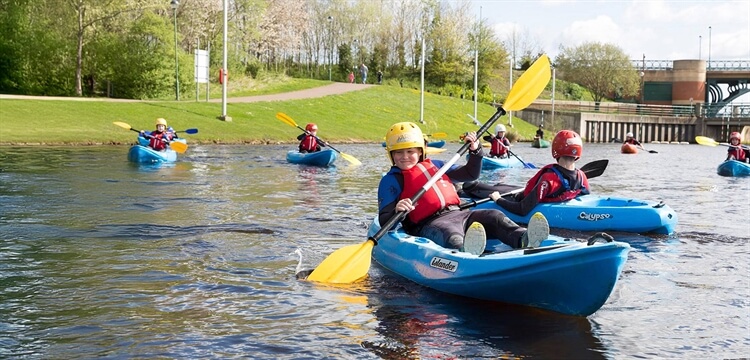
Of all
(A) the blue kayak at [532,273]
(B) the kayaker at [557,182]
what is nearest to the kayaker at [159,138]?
(B) the kayaker at [557,182]

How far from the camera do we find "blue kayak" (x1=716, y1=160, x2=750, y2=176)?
64.4ft

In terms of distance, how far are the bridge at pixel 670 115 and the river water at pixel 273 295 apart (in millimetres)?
42060

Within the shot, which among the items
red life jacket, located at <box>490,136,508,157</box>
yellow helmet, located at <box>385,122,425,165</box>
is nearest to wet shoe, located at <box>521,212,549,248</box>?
yellow helmet, located at <box>385,122,425,165</box>

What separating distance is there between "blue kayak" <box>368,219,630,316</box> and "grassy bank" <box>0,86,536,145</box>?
67.0ft

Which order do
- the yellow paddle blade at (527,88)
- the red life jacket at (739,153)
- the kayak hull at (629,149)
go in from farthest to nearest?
1. the kayak hull at (629,149)
2. the red life jacket at (739,153)
3. the yellow paddle blade at (527,88)

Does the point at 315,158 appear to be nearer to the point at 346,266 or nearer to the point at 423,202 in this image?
the point at 423,202

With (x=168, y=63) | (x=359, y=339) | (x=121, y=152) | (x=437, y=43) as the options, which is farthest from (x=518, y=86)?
(x=437, y=43)

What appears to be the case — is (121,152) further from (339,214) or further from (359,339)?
(359,339)

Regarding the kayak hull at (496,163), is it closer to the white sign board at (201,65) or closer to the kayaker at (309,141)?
the kayaker at (309,141)

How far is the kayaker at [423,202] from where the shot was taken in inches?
277

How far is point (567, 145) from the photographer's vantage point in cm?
877

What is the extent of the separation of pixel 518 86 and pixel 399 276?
3.65m

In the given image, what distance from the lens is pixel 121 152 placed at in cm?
2300

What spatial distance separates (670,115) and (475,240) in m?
58.5
